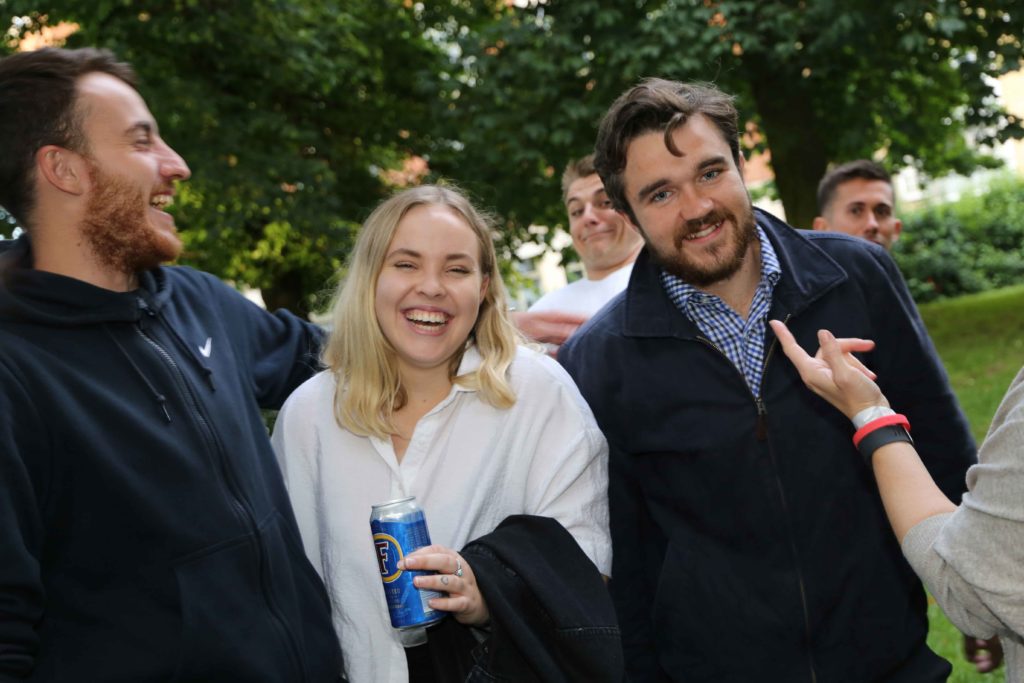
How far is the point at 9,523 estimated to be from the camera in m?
2.25

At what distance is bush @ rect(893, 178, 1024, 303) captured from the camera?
89.4ft

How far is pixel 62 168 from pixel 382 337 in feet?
3.33

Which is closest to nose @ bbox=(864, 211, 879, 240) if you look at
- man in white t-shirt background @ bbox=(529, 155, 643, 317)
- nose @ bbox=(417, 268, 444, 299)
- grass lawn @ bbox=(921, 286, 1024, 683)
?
man in white t-shirt background @ bbox=(529, 155, 643, 317)

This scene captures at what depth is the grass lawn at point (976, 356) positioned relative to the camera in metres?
5.80

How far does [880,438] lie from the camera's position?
7.93 ft

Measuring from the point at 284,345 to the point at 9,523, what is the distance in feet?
4.33

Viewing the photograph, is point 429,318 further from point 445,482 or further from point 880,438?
point 880,438

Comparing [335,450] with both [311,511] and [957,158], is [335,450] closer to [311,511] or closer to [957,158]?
[311,511]

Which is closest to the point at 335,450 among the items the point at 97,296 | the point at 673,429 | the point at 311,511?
the point at 311,511

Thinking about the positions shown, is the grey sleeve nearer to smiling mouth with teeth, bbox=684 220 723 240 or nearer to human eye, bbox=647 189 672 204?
smiling mouth with teeth, bbox=684 220 723 240

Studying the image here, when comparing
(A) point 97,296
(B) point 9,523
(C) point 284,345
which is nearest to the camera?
(B) point 9,523

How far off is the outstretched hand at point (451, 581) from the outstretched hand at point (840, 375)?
1008mm

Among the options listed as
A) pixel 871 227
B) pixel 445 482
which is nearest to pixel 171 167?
pixel 445 482

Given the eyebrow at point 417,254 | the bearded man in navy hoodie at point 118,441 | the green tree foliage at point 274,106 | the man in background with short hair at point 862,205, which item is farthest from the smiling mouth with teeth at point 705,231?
the green tree foliage at point 274,106
